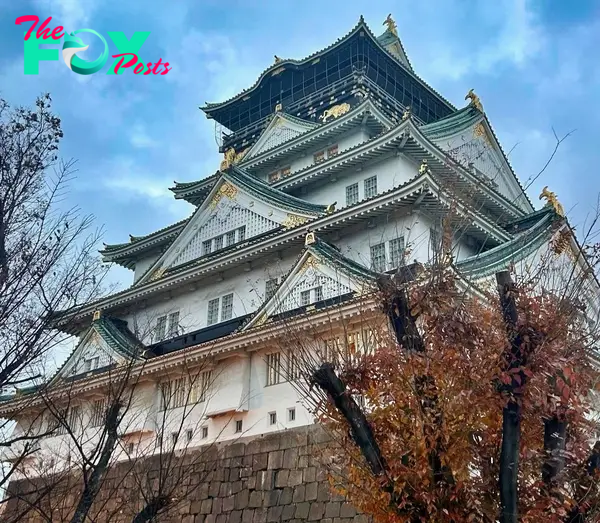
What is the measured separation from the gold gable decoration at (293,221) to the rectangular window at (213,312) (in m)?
3.80

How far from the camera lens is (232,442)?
1650 cm

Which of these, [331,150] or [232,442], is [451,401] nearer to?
[232,442]

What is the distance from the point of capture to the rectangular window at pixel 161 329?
23.2m

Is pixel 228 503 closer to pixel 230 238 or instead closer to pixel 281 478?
pixel 281 478

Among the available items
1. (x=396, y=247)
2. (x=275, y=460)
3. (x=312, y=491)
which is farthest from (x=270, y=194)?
(x=312, y=491)

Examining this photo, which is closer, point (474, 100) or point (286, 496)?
point (286, 496)

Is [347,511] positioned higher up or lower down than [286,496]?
lower down

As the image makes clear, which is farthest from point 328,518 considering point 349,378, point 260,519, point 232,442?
point 349,378

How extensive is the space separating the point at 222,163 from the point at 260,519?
45.5 ft

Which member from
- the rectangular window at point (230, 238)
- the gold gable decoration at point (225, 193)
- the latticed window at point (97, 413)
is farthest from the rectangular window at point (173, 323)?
the gold gable decoration at point (225, 193)

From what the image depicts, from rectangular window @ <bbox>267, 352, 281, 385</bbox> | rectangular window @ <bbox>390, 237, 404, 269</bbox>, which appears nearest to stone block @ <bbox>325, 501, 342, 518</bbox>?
rectangular window @ <bbox>267, 352, 281, 385</bbox>

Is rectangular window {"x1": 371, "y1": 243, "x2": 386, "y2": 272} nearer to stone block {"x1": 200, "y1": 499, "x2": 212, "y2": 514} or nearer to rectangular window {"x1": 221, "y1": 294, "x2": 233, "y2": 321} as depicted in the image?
rectangular window {"x1": 221, "y1": 294, "x2": 233, "y2": 321}

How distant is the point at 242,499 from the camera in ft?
50.9

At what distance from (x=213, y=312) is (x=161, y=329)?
2.66 meters
